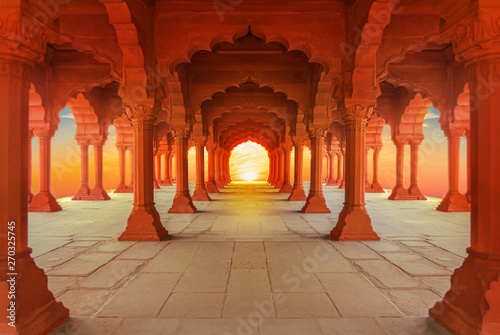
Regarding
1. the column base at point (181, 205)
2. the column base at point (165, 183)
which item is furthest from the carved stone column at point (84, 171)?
the column base at point (165, 183)

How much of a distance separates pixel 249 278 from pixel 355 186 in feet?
10.5

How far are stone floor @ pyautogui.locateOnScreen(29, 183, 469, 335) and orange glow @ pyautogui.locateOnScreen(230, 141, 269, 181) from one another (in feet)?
114

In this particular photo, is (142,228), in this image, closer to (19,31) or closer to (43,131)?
(19,31)

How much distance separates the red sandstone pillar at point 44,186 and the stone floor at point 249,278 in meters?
3.24

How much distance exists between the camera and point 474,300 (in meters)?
2.58

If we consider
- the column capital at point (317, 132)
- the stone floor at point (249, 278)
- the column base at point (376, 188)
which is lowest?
the stone floor at point (249, 278)

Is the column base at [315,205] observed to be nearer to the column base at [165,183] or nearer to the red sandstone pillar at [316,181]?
the red sandstone pillar at [316,181]

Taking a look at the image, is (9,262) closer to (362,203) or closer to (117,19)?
(117,19)

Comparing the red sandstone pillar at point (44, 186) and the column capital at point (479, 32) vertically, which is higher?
the column capital at point (479, 32)

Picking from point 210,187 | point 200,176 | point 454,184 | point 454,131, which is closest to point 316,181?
point 454,184

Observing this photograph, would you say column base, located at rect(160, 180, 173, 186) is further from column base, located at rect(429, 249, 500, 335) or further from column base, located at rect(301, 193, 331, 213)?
column base, located at rect(429, 249, 500, 335)

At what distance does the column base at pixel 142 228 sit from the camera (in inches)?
245

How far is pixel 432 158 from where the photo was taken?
1098 inches

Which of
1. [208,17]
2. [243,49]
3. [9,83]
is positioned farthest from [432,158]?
[9,83]
